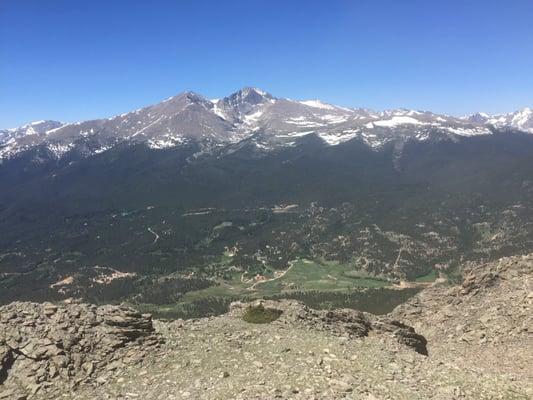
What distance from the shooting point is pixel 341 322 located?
41344 millimetres

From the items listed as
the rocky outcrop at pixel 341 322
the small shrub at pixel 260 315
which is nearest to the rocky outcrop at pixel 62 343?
the small shrub at pixel 260 315

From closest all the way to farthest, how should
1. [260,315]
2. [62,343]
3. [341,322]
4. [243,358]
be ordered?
[243,358] → [62,343] → [260,315] → [341,322]

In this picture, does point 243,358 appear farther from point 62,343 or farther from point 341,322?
point 341,322

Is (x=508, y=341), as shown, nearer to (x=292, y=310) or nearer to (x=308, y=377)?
(x=292, y=310)

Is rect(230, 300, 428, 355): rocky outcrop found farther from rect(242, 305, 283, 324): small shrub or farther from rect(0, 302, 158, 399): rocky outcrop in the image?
rect(0, 302, 158, 399): rocky outcrop

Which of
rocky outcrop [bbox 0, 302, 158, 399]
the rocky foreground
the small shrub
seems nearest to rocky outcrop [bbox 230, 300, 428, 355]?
the rocky foreground

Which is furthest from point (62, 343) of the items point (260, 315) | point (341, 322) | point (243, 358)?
point (341, 322)

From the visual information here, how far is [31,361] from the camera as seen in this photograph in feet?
97.8

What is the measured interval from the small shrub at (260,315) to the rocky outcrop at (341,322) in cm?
47

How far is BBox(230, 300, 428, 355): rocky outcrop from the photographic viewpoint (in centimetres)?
3867

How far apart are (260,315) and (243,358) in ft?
31.6

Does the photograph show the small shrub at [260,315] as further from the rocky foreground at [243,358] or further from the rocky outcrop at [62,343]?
the rocky outcrop at [62,343]

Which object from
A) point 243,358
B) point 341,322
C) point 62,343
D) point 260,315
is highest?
point 62,343

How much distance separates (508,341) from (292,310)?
711 inches
